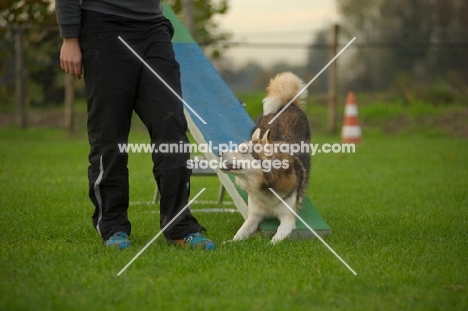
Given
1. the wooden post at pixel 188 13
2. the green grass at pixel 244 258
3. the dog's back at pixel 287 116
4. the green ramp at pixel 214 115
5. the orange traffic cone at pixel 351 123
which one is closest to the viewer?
the green grass at pixel 244 258

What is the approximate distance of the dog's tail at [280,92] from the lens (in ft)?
18.7

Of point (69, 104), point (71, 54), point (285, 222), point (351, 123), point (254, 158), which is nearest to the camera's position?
point (71, 54)

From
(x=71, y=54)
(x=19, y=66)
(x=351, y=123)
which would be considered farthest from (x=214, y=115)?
(x=19, y=66)

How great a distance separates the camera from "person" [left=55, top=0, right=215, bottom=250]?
4.18m

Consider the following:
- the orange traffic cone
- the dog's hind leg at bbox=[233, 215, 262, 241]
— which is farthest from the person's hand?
the orange traffic cone

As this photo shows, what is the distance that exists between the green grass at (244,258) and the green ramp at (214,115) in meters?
0.23

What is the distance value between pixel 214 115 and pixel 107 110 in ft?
5.25

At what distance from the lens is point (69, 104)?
13125 mm

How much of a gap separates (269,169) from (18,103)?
961 cm

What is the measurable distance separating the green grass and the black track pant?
282 millimetres

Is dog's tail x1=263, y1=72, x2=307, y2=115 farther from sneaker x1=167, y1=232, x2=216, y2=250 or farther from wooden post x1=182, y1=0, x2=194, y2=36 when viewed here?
wooden post x1=182, y1=0, x2=194, y2=36

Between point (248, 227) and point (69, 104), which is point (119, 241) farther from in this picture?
point (69, 104)

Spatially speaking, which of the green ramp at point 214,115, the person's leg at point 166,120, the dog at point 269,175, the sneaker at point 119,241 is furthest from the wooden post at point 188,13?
the sneaker at point 119,241

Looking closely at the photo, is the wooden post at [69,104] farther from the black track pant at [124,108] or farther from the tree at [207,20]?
the black track pant at [124,108]
